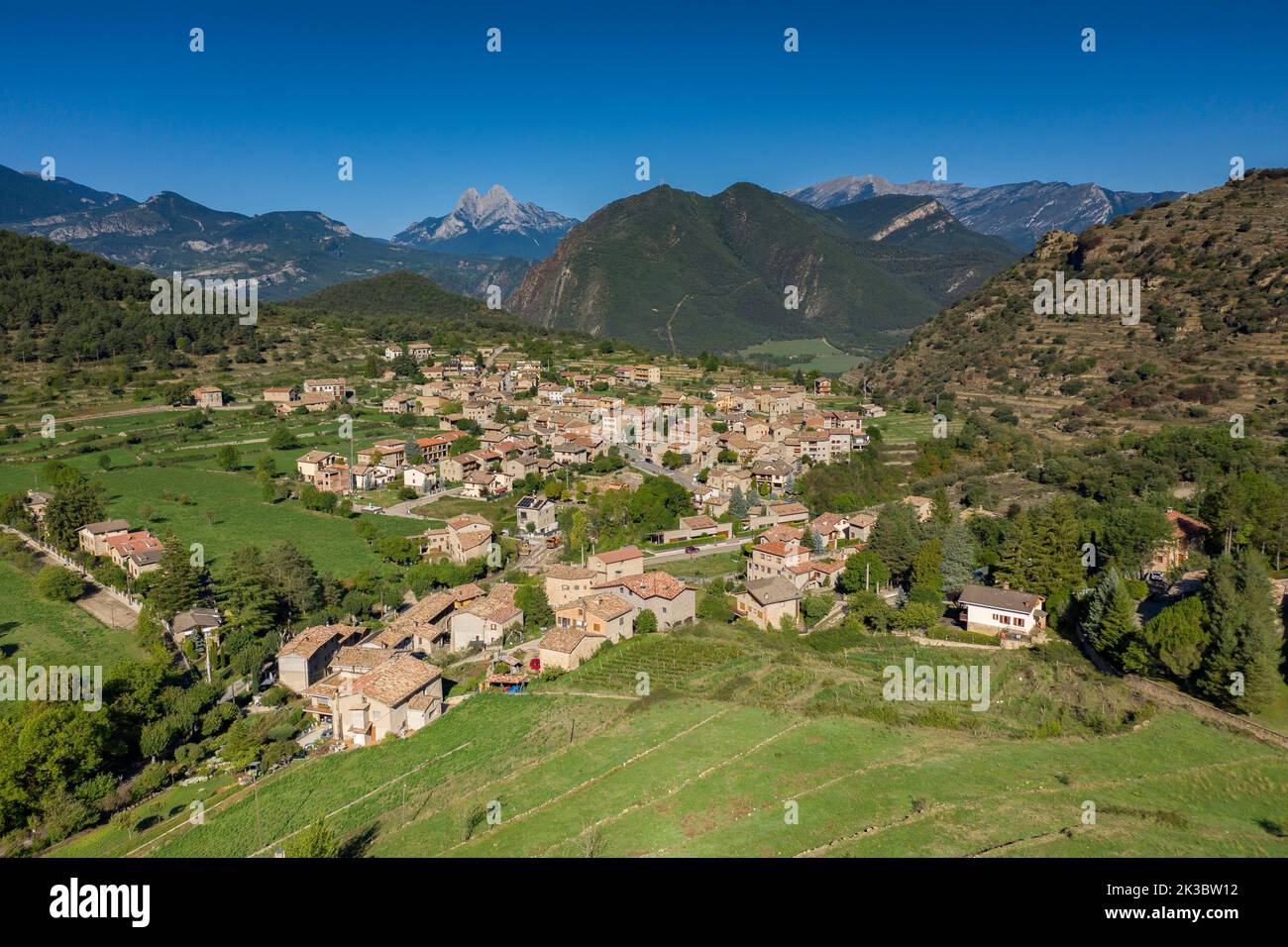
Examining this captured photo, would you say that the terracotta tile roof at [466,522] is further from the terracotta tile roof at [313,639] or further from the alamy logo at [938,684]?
the alamy logo at [938,684]

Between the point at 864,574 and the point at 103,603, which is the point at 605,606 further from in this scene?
the point at 103,603

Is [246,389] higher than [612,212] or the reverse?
the reverse

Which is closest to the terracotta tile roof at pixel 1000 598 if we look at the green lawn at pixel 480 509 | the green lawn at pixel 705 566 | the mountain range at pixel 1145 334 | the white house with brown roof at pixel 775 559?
the white house with brown roof at pixel 775 559

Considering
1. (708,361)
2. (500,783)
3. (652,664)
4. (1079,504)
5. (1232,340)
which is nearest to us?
(500,783)

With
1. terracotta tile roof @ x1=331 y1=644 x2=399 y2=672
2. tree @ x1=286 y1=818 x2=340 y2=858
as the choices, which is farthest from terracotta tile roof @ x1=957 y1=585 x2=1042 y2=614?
tree @ x1=286 y1=818 x2=340 y2=858
